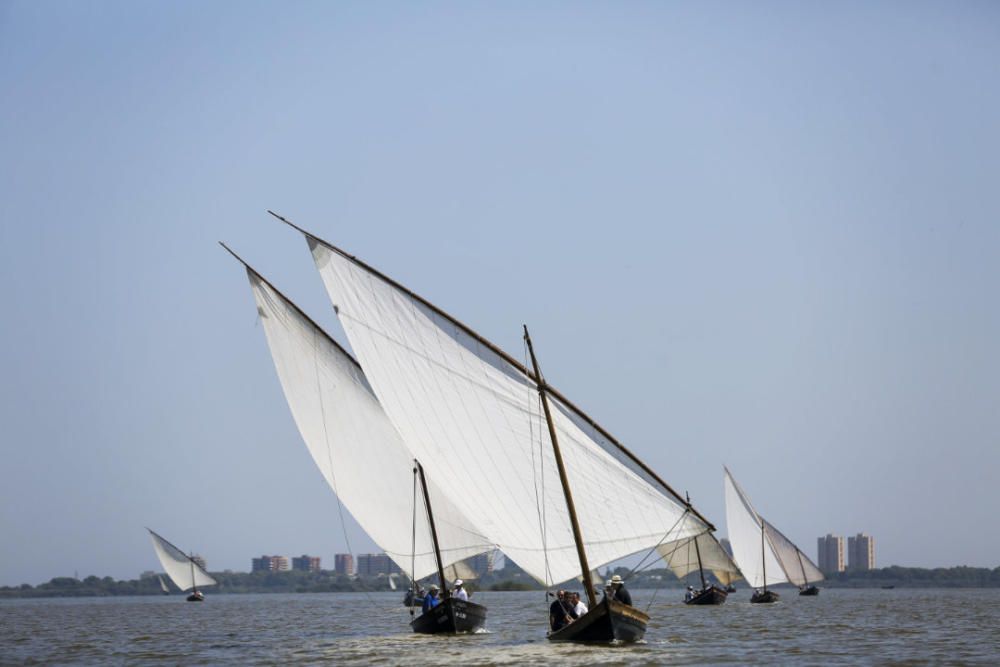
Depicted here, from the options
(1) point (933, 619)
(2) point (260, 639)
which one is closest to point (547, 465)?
(2) point (260, 639)

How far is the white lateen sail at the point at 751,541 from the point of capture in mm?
103875

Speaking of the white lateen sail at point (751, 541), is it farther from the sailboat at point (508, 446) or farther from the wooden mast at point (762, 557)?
the sailboat at point (508, 446)

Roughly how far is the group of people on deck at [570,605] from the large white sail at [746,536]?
2678 inches

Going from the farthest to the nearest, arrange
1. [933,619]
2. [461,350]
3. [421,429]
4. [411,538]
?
1. [933,619]
2. [411,538]
3. [421,429]
4. [461,350]

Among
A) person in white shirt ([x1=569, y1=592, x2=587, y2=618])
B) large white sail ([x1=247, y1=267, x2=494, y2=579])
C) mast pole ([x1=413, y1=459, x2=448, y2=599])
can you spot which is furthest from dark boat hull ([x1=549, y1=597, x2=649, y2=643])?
mast pole ([x1=413, y1=459, x2=448, y2=599])

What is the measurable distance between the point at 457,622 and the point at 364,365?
10.9 m

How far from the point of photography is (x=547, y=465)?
34.4 meters

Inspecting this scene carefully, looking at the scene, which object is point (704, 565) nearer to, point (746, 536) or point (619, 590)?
point (746, 536)

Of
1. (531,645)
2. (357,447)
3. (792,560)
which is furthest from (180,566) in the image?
(531,645)

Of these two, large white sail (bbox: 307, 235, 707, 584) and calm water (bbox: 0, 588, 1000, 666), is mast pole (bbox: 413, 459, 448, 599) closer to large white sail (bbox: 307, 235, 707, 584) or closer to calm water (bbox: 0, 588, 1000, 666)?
calm water (bbox: 0, 588, 1000, 666)

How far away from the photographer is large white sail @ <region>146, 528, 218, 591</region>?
149375 millimetres

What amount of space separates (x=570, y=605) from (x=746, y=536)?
7279cm

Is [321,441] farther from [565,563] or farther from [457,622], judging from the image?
[565,563]

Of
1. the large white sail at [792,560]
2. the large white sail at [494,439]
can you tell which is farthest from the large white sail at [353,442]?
the large white sail at [792,560]
